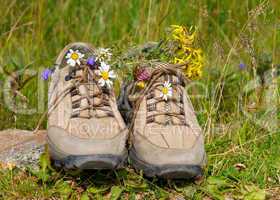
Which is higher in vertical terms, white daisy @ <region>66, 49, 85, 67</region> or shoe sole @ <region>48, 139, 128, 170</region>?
white daisy @ <region>66, 49, 85, 67</region>

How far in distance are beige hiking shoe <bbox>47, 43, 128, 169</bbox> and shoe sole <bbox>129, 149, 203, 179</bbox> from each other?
0.28ft

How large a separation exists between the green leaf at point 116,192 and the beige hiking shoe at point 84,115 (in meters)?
0.11

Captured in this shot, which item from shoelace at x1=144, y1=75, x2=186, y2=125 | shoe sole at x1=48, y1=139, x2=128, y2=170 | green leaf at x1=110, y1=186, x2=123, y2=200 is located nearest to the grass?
green leaf at x1=110, y1=186, x2=123, y2=200

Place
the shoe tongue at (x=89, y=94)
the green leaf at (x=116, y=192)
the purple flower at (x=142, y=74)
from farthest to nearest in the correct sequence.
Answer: the purple flower at (x=142, y=74) < the shoe tongue at (x=89, y=94) < the green leaf at (x=116, y=192)

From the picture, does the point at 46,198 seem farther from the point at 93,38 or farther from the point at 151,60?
the point at 93,38

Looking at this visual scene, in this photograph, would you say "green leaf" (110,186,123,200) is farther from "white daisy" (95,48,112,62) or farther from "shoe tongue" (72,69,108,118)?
"white daisy" (95,48,112,62)

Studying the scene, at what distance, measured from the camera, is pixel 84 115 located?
87.4 inches

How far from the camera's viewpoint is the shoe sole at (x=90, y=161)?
2012 millimetres

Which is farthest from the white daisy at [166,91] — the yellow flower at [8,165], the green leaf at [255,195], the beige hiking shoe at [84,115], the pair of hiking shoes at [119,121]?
the yellow flower at [8,165]

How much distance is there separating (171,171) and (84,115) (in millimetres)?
385

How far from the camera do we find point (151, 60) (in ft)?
7.74

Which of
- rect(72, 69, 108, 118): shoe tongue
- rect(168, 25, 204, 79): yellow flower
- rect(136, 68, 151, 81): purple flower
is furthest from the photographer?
rect(168, 25, 204, 79): yellow flower

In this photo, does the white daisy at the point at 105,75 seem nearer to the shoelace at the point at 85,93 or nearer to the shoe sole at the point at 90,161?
the shoelace at the point at 85,93

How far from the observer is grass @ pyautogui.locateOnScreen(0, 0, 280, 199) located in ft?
7.19
